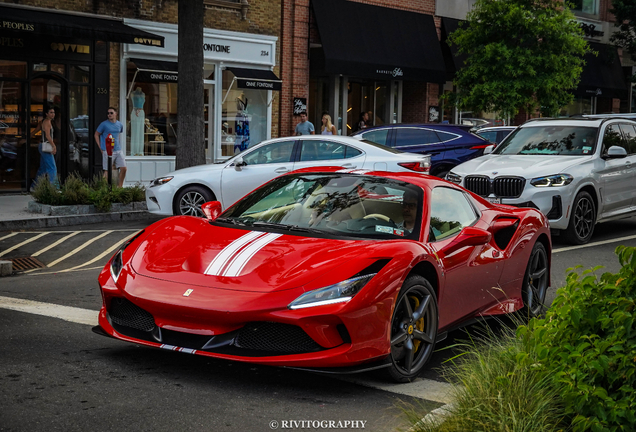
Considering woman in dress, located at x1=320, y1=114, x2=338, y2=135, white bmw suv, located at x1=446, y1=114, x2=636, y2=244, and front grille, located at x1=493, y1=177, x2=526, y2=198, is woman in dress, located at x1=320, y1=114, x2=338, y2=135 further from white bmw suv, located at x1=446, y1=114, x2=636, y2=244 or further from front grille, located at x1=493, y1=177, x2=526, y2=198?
front grille, located at x1=493, y1=177, x2=526, y2=198

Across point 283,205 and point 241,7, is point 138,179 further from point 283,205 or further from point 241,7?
point 283,205

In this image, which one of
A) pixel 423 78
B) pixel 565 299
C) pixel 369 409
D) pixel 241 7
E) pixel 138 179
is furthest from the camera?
pixel 423 78

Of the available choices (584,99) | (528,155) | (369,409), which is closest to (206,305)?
(369,409)

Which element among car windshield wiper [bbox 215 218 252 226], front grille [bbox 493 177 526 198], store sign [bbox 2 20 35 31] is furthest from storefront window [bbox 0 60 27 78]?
car windshield wiper [bbox 215 218 252 226]

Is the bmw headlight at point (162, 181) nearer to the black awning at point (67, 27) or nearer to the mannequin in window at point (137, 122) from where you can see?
the black awning at point (67, 27)

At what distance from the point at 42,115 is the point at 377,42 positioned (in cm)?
1118

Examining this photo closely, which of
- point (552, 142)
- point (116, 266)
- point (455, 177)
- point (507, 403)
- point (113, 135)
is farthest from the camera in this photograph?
point (113, 135)

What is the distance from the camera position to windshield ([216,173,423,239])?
5.95 m

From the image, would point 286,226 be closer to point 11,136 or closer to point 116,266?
point 116,266

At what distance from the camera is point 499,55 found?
83.7 feet

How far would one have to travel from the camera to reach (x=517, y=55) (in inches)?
995

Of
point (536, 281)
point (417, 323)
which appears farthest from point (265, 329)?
point (536, 281)

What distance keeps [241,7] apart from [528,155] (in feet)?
42.4

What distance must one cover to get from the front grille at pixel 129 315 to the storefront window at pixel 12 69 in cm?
1481
